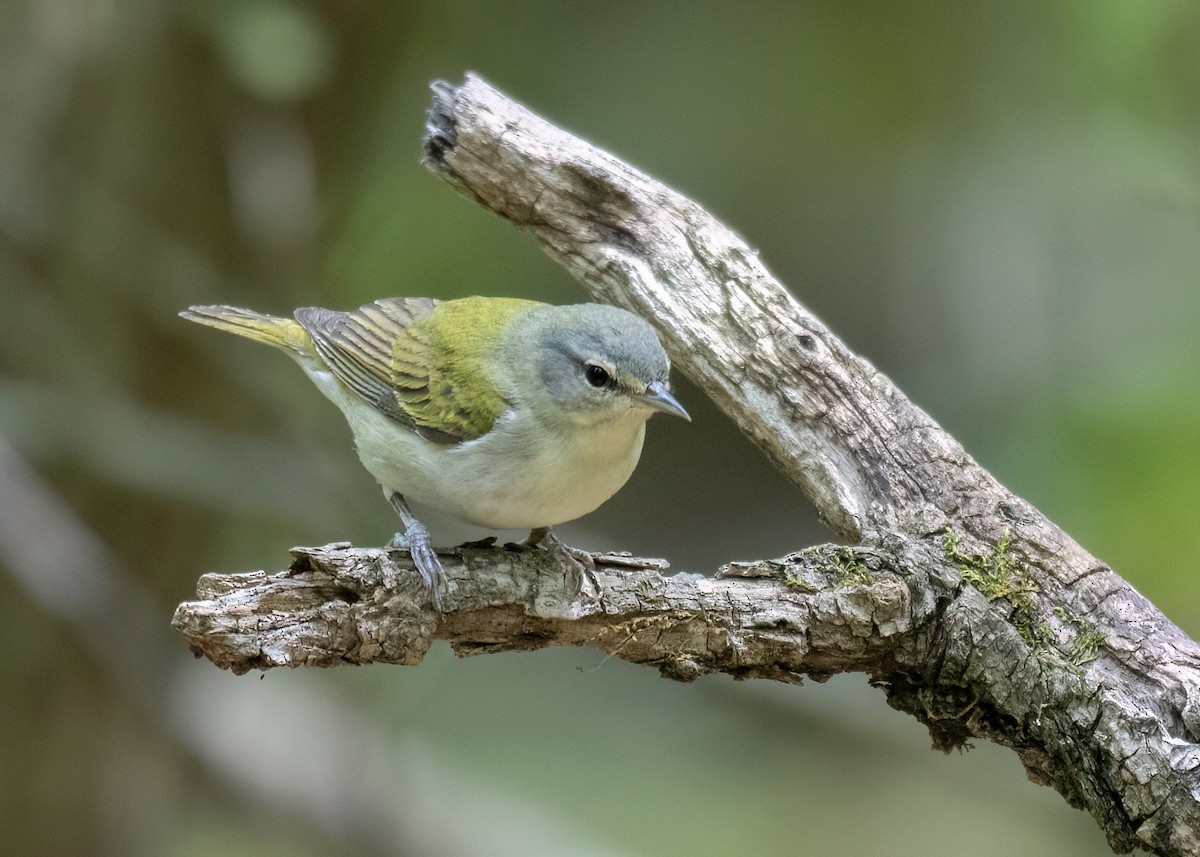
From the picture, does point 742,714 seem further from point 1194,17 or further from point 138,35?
point 138,35

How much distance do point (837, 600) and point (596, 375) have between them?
36.7 inches

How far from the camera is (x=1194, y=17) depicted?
A: 5.02m

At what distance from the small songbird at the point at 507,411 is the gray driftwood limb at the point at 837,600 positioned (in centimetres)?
19

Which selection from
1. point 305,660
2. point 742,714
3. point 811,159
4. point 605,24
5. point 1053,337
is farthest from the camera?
point 742,714

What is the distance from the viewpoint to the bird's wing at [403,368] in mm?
3277

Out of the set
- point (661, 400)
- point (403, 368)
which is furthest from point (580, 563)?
point (403, 368)

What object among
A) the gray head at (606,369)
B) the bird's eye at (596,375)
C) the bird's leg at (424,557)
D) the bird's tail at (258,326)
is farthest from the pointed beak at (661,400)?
the bird's tail at (258,326)

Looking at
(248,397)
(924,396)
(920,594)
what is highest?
(924,396)

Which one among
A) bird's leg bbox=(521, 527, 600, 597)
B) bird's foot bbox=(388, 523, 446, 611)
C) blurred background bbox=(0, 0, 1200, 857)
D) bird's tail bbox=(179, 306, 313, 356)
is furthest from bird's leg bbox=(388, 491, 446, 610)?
blurred background bbox=(0, 0, 1200, 857)

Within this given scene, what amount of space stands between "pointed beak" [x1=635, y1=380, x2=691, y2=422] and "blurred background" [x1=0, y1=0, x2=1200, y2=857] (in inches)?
98.4

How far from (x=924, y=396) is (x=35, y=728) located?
17.2 ft

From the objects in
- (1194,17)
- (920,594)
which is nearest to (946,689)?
(920,594)

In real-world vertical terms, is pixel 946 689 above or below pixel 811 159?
below

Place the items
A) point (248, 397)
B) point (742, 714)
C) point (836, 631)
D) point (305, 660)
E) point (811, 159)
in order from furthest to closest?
point (742, 714) < point (811, 159) < point (248, 397) < point (836, 631) < point (305, 660)
